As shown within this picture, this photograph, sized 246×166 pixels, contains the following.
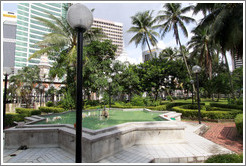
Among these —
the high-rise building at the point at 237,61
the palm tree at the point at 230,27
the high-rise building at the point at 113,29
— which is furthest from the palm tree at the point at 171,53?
the high-rise building at the point at 113,29

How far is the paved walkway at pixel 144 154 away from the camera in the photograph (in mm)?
4207

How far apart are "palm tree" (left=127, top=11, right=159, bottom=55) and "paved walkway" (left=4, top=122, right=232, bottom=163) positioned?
17325 mm

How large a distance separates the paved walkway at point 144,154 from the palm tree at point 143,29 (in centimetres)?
1733

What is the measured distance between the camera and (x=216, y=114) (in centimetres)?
984

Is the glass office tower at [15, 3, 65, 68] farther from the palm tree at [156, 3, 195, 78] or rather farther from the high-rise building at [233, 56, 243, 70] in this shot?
the high-rise building at [233, 56, 243, 70]

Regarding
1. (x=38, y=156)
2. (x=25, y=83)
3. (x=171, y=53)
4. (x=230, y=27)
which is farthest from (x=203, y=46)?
(x=25, y=83)

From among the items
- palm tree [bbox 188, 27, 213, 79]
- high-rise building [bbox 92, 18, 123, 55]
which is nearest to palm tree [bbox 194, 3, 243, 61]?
palm tree [bbox 188, 27, 213, 79]

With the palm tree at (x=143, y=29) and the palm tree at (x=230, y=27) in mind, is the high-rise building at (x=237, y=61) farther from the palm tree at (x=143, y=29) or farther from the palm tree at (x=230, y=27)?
the palm tree at (x=143, y=29)

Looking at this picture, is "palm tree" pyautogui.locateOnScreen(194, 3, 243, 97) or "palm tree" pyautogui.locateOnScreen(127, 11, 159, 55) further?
"palm tree" pyautogui.locateOnScreen(127, 11, 159, 55)

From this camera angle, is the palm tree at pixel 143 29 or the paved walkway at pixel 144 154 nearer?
the paved walkway at pixel 144 154

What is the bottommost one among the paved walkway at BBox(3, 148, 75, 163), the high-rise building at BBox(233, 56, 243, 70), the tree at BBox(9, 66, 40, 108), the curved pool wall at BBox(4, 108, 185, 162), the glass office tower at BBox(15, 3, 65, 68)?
the paved walkway at BBox(3, 148, 75, 163)

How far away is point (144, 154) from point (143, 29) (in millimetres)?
18434

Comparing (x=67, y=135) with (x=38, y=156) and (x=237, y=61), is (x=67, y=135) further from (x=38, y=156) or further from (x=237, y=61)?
(x=237, y=61)

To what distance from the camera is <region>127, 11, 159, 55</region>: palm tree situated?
65.3 ft
